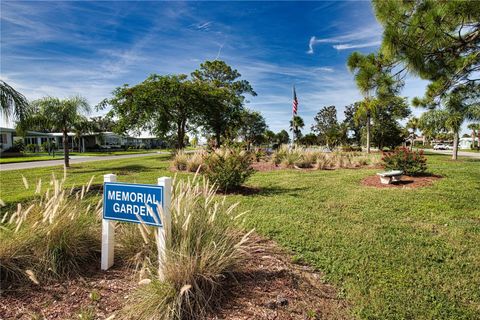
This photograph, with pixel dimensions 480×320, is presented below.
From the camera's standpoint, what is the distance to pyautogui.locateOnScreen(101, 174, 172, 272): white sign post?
8.60ft

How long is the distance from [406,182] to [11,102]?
11.4 meters

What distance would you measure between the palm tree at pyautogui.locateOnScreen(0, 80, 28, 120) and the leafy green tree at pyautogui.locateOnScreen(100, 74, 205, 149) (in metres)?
13.1

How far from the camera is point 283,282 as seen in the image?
2922 millimetres

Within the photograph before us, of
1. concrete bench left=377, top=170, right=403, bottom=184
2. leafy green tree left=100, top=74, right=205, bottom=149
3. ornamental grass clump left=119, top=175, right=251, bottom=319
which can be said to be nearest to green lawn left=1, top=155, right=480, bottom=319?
concrete bench left=377, top=170, right=403, bottom=184

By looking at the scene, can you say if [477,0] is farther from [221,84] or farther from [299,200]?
[221,84]

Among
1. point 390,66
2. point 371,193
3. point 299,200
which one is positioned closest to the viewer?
point 390,66

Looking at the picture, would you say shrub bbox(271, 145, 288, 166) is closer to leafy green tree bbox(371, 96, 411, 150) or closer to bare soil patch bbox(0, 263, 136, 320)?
bare soil patch bbox(0, 263, 136, 320)

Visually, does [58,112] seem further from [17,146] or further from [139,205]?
[17,146]

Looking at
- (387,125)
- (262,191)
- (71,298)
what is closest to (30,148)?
(262,191)

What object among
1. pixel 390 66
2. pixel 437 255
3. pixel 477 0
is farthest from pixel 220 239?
pixel 477 0

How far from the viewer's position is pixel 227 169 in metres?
7.58

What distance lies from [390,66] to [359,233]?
10.7 feet

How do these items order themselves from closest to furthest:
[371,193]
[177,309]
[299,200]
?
1. [177,309]
2. [299,200]
3. [371,193]

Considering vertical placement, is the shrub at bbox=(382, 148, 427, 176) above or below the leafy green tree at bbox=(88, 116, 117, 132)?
below
